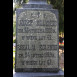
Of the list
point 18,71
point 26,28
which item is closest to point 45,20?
point 26,28

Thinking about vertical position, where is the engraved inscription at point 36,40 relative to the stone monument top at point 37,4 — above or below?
below

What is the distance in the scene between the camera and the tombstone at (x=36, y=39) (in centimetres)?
303

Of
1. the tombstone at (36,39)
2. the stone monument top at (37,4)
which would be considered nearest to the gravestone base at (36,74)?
the tombstone at (36,39)

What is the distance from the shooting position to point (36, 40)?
304 centimetres

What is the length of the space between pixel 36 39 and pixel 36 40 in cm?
2

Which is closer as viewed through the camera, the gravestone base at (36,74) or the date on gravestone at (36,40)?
the gravestone base at (36,74)

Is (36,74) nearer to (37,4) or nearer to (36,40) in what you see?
(36,40)

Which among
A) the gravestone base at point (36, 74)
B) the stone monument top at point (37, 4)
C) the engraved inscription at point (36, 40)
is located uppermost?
the stone monument top at point (37, 4)

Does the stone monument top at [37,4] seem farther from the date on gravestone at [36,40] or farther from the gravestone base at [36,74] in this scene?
the gravestone base at [36,74]

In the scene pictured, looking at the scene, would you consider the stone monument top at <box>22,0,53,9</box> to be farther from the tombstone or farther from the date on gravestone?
the date on gravestone

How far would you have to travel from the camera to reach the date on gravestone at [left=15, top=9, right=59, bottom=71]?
3.03m
